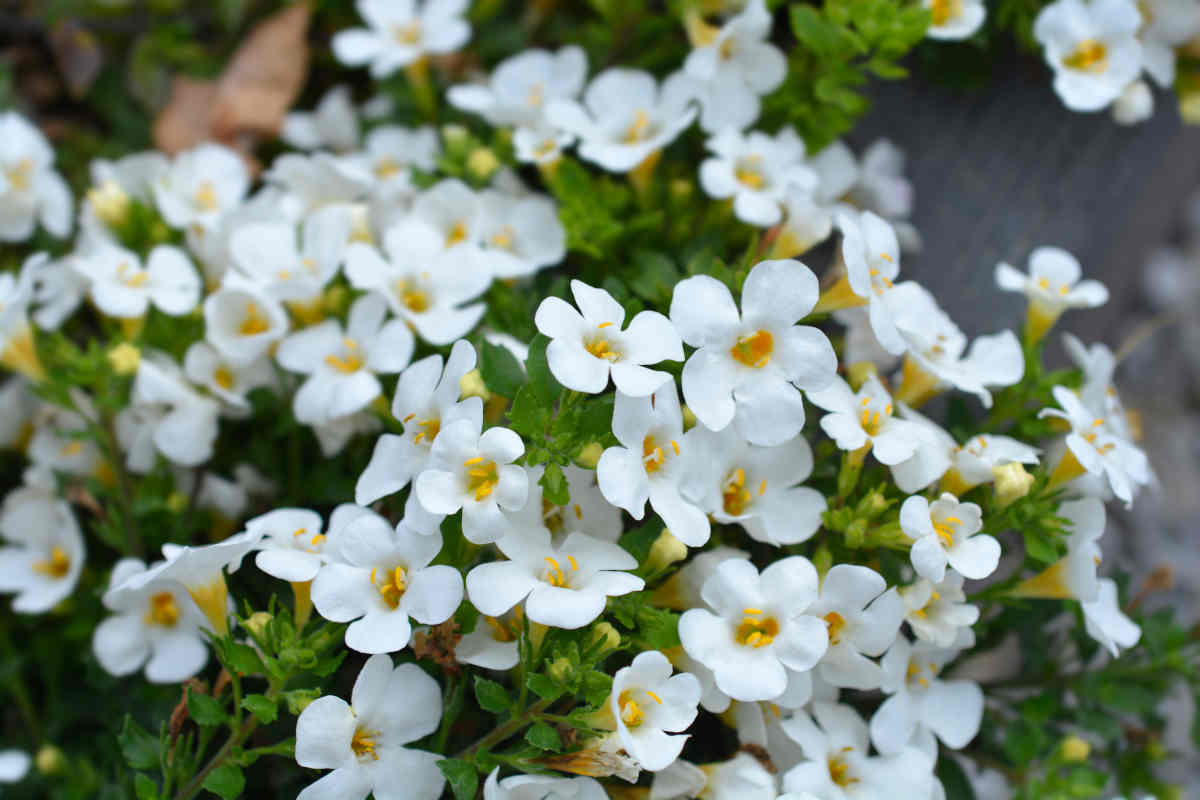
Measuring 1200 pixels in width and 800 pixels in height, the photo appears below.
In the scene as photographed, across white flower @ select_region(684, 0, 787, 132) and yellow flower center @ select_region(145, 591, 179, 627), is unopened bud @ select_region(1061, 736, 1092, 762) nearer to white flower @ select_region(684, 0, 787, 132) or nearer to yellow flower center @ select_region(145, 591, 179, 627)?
white flower @ select_region(684, 0, 787, 132)

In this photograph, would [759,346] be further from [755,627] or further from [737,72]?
[737,72]

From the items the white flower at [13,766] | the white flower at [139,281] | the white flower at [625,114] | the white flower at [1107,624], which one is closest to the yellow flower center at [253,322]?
the white flower at [139,281]

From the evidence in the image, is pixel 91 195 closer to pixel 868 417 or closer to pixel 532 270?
pixel 532 270

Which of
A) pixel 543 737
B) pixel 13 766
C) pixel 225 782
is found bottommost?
pixel 13 766

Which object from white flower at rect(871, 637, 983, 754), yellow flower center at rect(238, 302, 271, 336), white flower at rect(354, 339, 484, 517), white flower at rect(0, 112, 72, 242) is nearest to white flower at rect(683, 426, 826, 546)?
white flower at rect(871, 637, 983, 754)

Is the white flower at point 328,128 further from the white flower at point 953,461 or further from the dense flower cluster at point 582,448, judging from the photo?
the white flower at point 953,461

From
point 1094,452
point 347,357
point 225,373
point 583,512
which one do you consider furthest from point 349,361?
point 1094,452
